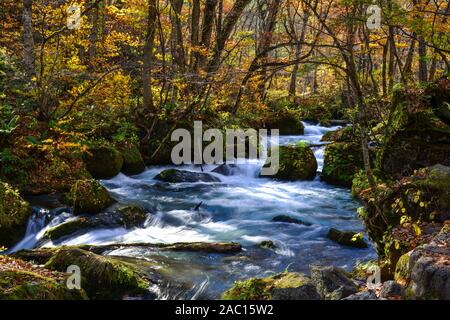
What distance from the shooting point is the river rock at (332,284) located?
4555 mm

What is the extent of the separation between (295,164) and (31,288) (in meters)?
10.4

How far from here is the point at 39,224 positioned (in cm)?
855

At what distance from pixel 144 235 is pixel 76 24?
7.25 meters

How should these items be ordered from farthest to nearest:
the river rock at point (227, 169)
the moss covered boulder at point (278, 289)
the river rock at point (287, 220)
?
the river rock at point (227, 169) < the river rock at point (287, 220) < the moss covered boulder at point (278, 289)

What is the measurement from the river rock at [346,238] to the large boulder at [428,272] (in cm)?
311

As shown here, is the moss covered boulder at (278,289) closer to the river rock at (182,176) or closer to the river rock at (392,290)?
the river rock at (392,290)

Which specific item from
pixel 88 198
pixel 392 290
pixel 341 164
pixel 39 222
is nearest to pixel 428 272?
pixel 392 290

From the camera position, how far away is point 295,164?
44.8 ft

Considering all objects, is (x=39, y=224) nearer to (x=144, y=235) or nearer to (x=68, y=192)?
(x=68, y=192)

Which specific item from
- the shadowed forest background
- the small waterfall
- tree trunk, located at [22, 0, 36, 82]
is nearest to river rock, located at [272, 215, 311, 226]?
the shadowed forest background

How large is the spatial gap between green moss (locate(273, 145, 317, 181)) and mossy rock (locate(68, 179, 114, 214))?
6409 millimetres

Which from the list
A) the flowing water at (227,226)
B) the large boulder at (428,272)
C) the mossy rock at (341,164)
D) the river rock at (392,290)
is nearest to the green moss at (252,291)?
the river rock at (392,290)

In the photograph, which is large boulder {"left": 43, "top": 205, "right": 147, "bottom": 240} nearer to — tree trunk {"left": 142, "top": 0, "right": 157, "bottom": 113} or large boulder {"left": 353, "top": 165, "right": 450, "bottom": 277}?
large boulder {"left": 353, "top": 165, "right": 450, "bottom": 277}
